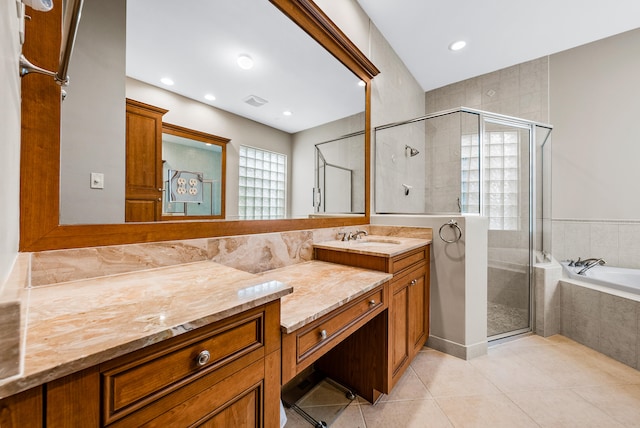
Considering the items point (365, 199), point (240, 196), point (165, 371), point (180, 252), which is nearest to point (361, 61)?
point (365, 199)

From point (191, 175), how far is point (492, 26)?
3105mm

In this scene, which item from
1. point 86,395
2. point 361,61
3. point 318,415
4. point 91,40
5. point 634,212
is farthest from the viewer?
point 634,212

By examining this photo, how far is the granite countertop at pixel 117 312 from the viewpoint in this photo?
0.38 m

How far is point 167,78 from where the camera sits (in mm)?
948

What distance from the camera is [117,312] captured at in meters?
0.55

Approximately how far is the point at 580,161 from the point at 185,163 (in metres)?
3.74

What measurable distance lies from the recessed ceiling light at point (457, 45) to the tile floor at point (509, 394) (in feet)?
9.89

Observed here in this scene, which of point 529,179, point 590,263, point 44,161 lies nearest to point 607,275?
point 590,263

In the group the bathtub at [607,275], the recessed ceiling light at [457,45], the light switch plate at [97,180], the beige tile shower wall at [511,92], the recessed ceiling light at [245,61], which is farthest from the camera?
the beige tile shower wall at [511,92]

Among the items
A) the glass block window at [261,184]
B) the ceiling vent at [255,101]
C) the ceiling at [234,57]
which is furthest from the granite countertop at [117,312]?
the ceiling vent at [255,101]

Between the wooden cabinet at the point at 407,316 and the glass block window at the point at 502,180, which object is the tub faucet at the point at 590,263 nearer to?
the glass block window at the point at 502,180

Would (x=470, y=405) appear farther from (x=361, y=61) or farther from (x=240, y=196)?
(x=361, y=61)


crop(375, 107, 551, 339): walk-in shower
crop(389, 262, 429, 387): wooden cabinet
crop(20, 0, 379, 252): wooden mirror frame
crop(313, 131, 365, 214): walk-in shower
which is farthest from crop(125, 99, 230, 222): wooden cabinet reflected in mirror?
crop(375, 107, 551, 339): walk-in shower

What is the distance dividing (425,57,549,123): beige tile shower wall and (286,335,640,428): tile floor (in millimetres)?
2570
